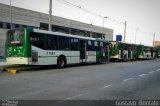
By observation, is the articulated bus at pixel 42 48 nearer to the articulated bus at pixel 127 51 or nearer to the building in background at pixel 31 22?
the articulated bus at pixel 127 51

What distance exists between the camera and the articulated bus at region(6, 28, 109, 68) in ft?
45.0

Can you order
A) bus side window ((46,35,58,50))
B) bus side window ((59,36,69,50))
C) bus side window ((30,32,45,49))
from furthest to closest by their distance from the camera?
bus side window ((59,36,69,50)) < bus side window ((46,35,58,50)) < bus side window ((30,32,45,49))

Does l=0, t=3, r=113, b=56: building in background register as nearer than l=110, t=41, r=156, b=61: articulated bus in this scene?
No

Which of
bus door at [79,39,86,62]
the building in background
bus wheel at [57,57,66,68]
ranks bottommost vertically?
bus wheel at [57,57,66,68]

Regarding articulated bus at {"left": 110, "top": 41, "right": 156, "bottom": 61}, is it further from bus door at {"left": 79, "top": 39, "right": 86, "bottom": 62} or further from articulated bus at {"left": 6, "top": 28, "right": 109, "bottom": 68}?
articulated bus at {"left": 6, "top": 28, "right": 109, "bottom": 68}

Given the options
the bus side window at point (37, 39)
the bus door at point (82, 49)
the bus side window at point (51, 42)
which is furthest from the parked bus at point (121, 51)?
the bus side window at point (37, 39)

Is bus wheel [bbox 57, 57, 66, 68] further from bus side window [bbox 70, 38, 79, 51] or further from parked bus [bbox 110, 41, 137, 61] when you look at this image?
parked bus [bbox 110, 41, 137, 61]

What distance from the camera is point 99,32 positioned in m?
60.1

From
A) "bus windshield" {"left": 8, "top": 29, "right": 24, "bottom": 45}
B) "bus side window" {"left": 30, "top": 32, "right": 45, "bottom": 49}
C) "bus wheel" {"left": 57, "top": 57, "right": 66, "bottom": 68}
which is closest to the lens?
"bus windshield" {"left": 8, "top": 29, "right": 24, "bottom": 45}

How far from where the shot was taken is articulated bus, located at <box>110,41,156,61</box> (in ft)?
101

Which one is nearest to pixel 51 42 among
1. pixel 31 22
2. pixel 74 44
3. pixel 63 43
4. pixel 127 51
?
pixel 63 43

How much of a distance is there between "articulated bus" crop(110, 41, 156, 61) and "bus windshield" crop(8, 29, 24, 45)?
19153 mm

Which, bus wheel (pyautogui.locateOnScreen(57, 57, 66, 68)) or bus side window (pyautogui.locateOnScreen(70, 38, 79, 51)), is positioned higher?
bus side window (pyautogui.locateOnScreen(70, 38, 79, 51))

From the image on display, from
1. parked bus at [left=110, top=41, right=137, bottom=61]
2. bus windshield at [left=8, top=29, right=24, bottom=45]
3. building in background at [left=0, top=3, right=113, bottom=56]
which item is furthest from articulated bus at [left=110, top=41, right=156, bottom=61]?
bus windshield at [left=8, top=29, right=24, bottom=45]
